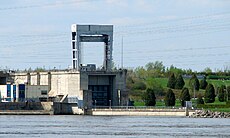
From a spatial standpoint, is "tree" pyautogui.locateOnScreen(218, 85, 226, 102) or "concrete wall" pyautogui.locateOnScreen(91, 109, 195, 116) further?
"tree" pyautogui.locateOnScreen(218, 85, 226, 102)

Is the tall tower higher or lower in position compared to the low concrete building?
higher

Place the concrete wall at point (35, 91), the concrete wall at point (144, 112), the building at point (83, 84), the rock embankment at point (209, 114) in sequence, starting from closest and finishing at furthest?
the rock embankment at point (209, 114), the concrete wall at point (144, 112), the building at point (83, 84), the concrete wall at point (35, 91)

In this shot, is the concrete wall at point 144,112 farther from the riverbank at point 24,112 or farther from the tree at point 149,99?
the tree at point 149,99

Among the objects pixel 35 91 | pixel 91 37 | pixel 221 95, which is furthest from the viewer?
pixel 221 95

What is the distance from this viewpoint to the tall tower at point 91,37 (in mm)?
167125

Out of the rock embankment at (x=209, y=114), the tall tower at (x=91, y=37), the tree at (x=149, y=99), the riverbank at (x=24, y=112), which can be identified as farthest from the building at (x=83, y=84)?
the rock embankment at (x=209, y=114)

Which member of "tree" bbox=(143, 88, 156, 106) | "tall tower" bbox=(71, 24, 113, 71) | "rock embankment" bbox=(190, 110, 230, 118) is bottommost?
"rock embankment" bbox=(190, 110, 230, 118)

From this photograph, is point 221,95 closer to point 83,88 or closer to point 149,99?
point 149,99

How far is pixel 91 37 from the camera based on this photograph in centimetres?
17075

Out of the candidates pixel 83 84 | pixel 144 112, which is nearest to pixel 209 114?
pixel 144 112

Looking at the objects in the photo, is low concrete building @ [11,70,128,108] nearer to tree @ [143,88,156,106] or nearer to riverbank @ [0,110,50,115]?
riverbank @ [0,110,50,115]

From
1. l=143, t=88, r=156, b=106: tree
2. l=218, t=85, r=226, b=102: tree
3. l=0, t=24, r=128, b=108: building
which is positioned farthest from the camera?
l=218, t=85, r=226, b=102: tree

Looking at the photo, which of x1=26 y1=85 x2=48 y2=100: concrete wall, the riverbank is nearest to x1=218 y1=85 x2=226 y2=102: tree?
x1=26 y1=85 x2=48 y2=100: concrete wall

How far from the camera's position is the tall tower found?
167m
